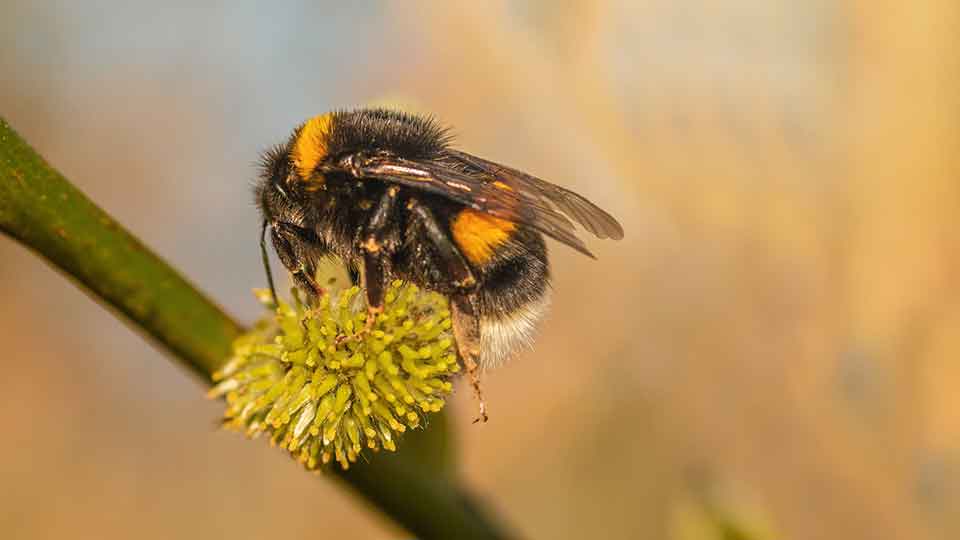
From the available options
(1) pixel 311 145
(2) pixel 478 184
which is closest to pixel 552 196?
(2) pixel 478 184

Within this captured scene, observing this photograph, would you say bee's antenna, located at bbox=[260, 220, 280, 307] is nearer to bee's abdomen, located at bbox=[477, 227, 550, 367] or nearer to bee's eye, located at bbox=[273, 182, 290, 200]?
bee's eye, located at bbox=[273, 182, 290, 200]

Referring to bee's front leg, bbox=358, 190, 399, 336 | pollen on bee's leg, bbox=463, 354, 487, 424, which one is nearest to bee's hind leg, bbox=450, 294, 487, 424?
pollen on bee's leg, bbox=463, 354, 487, 424

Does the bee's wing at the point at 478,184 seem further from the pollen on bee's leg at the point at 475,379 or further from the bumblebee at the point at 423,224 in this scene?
the pollen on bee's leg at the point at 475,379

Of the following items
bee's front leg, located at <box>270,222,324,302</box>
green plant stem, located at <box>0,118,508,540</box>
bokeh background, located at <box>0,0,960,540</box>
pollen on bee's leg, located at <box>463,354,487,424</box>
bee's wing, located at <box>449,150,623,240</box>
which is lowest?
green plant stem, located at <box>0,118,508,540</box>

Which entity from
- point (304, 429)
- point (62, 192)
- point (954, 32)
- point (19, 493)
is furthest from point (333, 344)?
point (19, 493)

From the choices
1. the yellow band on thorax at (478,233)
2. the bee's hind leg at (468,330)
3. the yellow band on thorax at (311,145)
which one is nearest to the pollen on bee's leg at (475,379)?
the bee's hind leg at (468,330)
